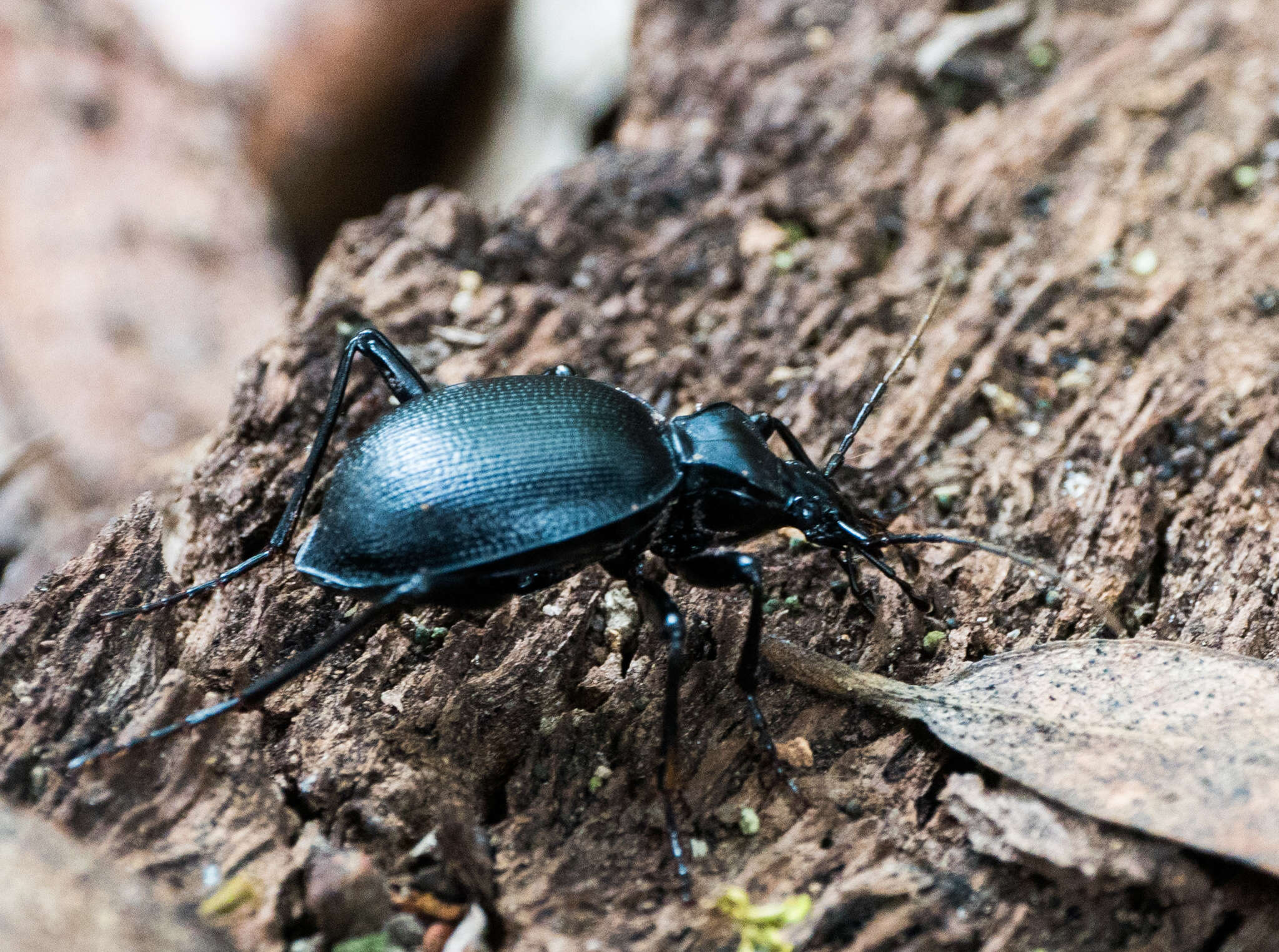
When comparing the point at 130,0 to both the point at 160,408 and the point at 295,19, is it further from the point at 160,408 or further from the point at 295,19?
the point at 160,408

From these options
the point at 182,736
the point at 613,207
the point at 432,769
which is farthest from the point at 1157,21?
the point at 182,736

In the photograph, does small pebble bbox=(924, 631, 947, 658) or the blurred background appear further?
the blurred background

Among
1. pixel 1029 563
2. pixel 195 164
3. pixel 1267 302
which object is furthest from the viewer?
pixel 195 164

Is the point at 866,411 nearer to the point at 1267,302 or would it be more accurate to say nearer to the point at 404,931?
the point at 1267,302

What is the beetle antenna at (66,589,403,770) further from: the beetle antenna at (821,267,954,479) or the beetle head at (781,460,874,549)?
the beetle antenna at (821,267,954,479)

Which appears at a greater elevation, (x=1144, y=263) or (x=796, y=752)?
(x=1144, y=263)

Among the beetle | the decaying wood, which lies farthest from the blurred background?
the decaying wood

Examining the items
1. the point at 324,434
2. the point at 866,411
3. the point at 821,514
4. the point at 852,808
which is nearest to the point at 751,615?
the point at 821,514
